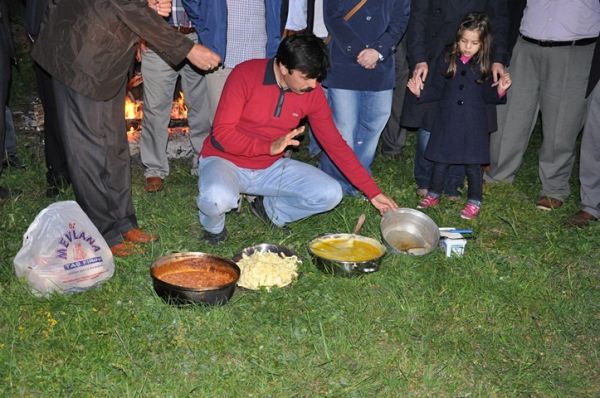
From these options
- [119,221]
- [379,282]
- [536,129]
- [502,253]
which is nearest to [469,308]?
[379,282]

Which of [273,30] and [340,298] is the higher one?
[273,30]

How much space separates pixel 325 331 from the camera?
14.4 feet

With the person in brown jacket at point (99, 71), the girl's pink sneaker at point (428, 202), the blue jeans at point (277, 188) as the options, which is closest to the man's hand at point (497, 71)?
the girl's pink sneaker at point (428, 202)

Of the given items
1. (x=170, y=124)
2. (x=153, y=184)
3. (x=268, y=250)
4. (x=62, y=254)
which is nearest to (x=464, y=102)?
(x=268, y=250)

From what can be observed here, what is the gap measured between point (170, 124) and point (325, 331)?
3736 millimetres

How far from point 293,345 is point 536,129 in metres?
5.97

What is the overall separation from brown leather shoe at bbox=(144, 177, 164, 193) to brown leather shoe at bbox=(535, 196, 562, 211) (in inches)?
133

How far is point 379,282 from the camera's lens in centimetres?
494

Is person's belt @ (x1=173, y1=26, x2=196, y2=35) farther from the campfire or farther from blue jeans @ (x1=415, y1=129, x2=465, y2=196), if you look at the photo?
Result: blue jeans @ (x1=415, y1=129, x2=465, y2=196)

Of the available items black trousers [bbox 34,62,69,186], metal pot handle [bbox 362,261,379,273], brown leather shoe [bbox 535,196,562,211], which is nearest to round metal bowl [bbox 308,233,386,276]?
metal pot handle [bbox 362,261,379,273]

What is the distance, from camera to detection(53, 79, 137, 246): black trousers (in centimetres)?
489

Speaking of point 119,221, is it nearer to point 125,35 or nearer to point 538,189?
point 125,35

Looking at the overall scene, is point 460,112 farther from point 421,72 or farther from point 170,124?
point 170,124

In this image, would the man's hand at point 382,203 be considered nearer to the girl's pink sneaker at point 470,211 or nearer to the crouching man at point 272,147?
the crouching man at point 272,147
